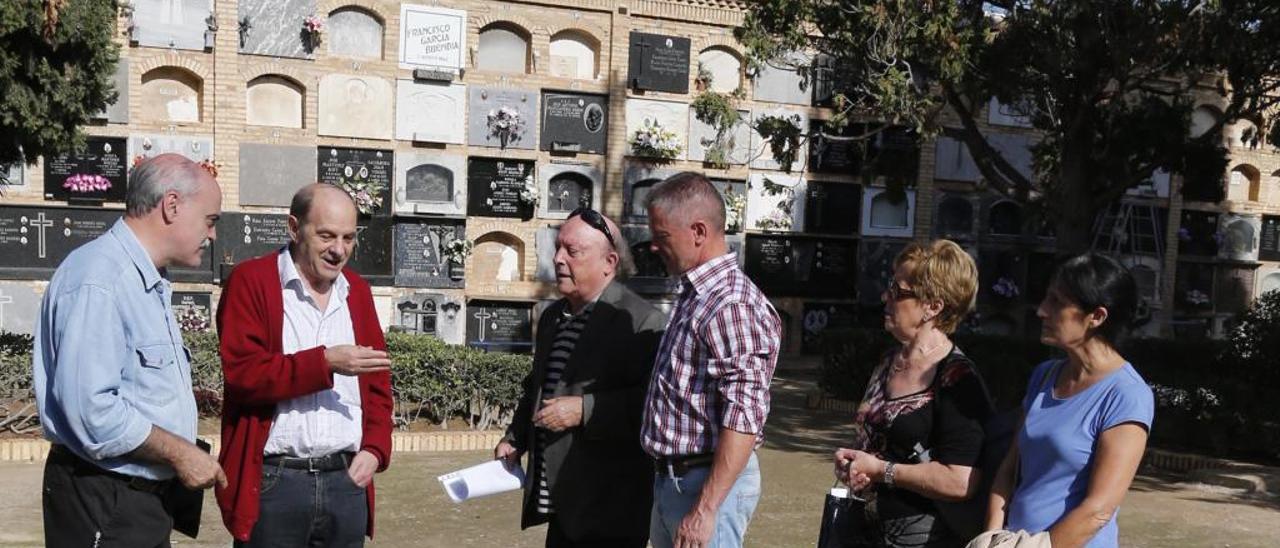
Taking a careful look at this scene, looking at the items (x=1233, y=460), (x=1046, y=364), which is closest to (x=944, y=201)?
(x=1233, y=460)

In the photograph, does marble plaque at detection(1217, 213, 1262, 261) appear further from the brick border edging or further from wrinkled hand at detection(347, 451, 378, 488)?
wrinkled hand at detection(347, 451, 378, 488)

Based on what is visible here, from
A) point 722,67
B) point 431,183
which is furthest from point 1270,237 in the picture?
point 431,183

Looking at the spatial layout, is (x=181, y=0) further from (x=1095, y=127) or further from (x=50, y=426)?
(x=50, y=426)

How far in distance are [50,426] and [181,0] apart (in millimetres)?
13057

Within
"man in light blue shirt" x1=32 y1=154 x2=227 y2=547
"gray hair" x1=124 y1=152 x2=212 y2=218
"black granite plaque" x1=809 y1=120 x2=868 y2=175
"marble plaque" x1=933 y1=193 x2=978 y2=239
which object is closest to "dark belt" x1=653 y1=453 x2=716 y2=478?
"man in light blue shirt" x1=32 y1=154 x2=227 y2=547

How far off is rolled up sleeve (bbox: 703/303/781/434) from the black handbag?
0.32 m

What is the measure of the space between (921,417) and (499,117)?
13.4 meters

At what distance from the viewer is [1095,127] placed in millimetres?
12273

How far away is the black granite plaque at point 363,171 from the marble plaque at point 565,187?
2040mm

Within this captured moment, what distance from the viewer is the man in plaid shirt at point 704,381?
306 centimetres

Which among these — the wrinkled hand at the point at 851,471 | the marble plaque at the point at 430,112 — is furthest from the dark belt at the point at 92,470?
the marble plaque at the point at 430,112

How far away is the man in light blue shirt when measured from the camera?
2738mm

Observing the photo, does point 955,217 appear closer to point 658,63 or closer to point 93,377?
point 658,63

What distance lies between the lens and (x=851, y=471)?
310 cm
